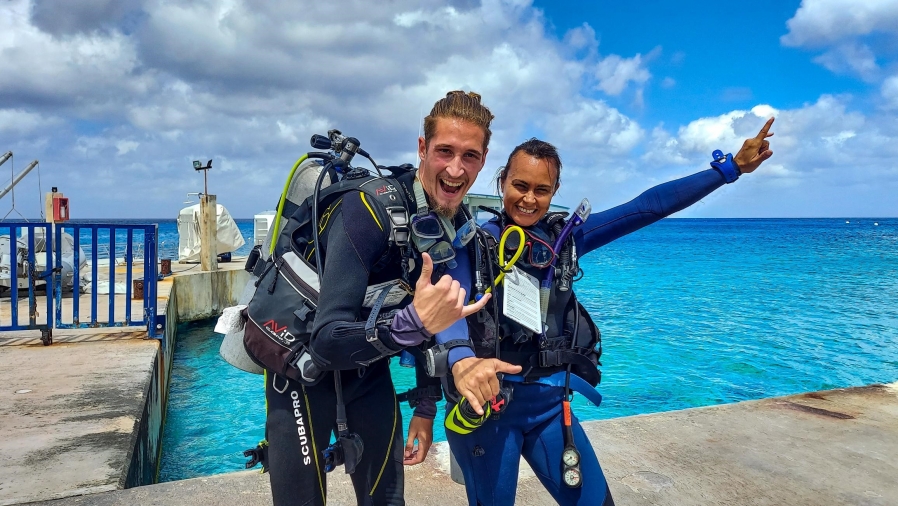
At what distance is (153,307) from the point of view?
667 centimetres

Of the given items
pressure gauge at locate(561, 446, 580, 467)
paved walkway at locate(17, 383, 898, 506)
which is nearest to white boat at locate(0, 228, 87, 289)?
paved walkway at locate(17, 383, 898, 506)

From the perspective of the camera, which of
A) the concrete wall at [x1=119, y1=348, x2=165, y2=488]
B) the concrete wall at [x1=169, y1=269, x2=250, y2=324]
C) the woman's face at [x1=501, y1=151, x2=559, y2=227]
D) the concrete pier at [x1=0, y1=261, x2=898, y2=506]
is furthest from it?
the concrete wall at [x1=169, y1=269, x2=250, y2=324]

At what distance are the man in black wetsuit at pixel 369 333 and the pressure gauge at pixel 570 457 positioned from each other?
543mm

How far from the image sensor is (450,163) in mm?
1929

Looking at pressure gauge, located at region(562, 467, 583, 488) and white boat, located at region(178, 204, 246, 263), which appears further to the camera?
white boat, located at region(178, 204, 246, 263)

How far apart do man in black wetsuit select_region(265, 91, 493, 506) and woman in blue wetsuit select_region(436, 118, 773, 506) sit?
0.83ft

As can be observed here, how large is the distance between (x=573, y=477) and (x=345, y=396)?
0.91m

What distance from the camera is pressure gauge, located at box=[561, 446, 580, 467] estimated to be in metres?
2.12

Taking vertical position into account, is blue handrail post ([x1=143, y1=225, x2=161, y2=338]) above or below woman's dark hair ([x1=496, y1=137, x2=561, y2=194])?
below

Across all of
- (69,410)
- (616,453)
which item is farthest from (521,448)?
(69,410)

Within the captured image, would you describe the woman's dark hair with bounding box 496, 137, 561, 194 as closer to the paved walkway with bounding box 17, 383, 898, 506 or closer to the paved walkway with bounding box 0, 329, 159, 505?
the paved walkway with bounding box 17, 383, 898, 506

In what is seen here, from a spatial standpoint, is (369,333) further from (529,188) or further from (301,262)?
(529,188)

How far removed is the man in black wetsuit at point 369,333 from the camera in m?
1.58

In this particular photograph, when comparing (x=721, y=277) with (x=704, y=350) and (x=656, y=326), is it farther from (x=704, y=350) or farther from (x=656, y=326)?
(x=704, y=350)
